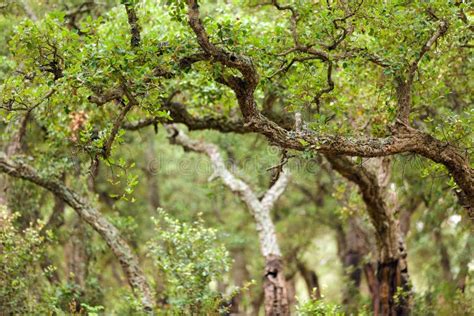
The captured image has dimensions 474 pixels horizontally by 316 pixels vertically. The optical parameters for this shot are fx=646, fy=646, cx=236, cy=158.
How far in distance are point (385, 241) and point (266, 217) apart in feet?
10.00

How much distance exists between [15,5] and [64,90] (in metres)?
6.01

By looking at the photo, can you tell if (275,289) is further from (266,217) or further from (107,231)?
(107,231)

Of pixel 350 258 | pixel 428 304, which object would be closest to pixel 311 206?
pixel 350 258

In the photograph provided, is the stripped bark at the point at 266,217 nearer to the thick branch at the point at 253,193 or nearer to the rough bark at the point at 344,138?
the thick branch at the point at 253,193

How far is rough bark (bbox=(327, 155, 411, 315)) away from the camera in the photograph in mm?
11727

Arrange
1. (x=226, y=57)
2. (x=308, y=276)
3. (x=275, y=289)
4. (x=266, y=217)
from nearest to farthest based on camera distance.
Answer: (x=226, y=57) < (x=275, y=289) < (x=266, y=217) < (x=308, y=276)

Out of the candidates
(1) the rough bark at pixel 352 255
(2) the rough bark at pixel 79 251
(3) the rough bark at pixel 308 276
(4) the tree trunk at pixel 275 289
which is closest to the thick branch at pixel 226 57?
(4) the tree trunk at pixel 275 289

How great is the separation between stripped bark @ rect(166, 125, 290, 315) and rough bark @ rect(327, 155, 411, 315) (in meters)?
2.03

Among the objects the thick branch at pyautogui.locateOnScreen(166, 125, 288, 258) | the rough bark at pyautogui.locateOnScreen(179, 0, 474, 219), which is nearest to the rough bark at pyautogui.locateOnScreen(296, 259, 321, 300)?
the thick branch at pyautogui.locateOnScreen(166, 125, 288, 258)

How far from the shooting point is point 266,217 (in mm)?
14602

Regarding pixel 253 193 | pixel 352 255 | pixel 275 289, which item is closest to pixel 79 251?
pixel 253 193

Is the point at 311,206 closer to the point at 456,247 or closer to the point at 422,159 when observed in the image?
the point at 456,247

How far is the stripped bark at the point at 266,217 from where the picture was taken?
13.2m

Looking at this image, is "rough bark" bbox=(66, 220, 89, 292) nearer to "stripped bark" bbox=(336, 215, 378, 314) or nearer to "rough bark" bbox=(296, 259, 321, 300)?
"stripped bark" bbox=(336, 215, 378, 314)
